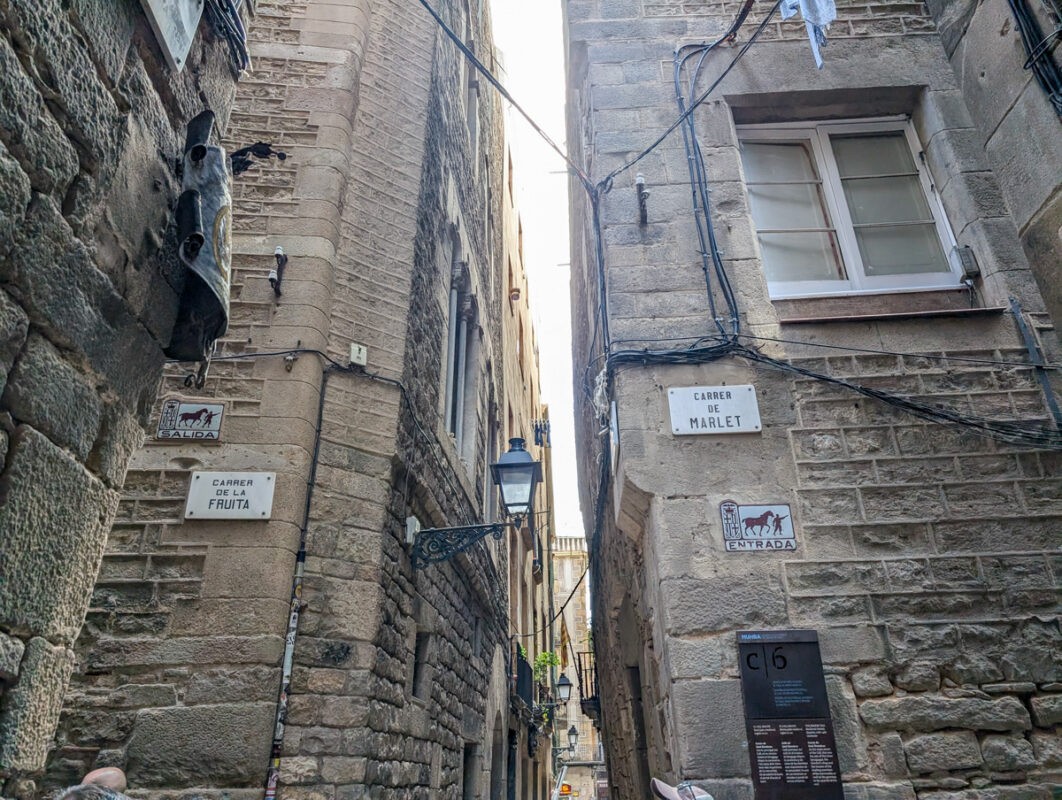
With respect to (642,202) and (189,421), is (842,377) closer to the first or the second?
(642,202)

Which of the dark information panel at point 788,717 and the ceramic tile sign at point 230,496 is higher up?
the ceramic tile sign at point 230,496

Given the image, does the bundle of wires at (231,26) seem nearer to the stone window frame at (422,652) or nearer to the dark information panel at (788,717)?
the dark information panel at (788,717)

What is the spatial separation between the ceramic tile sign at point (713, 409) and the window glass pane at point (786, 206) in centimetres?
123

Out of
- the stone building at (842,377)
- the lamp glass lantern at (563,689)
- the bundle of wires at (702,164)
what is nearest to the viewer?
the stone building at (842,377)

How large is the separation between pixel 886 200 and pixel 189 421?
4434mm

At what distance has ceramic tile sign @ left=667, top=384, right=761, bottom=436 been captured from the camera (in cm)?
356

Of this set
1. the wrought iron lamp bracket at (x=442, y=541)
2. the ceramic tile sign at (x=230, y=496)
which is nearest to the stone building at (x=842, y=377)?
the wrought iron lamp bracket at (x=442, y=541)

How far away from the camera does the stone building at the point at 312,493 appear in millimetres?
3514

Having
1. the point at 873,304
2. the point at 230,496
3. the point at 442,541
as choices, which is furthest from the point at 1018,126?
the point at 230,496

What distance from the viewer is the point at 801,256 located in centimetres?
417

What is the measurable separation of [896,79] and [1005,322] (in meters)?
1.73

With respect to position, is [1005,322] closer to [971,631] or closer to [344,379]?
[971,631]

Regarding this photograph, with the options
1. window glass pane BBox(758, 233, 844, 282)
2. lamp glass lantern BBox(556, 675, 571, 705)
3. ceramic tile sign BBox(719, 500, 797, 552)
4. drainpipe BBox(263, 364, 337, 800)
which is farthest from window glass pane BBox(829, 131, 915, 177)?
lamp glass lantern BBox(556, 675, 571, 705)

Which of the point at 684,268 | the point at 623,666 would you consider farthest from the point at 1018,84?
the point at 623,666
